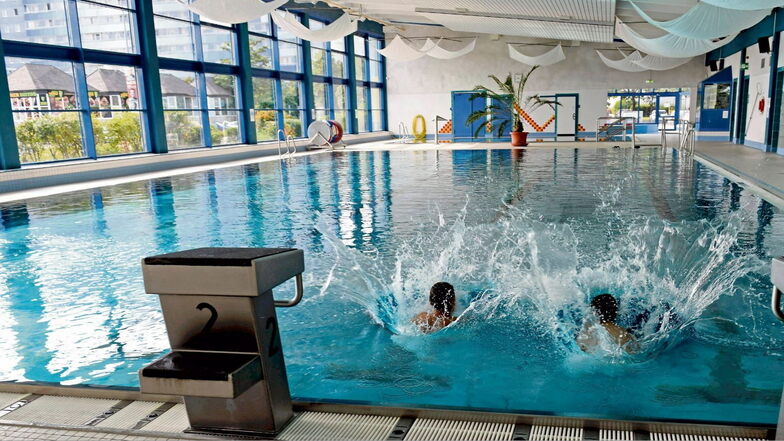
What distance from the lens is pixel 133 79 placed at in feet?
53.2

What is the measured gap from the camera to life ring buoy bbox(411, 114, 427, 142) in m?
27.2

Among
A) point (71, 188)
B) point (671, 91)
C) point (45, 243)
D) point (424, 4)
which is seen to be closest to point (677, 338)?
point (45, 243)

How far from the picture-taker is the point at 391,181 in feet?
39.8

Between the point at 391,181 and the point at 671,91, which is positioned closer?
the point at 391,181

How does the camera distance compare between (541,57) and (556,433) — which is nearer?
(556,433)

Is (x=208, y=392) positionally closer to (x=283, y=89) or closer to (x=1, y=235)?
(x=1, y=235)

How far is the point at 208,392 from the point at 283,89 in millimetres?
21558

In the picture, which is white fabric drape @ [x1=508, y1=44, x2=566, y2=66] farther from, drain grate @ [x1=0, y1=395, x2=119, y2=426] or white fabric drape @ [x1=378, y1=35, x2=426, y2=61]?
drain grate @ [x1=0, y1=395, x2=119, y2=426]

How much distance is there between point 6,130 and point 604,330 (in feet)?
41.7

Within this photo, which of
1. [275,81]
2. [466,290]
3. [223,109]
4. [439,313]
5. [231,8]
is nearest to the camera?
[439,313]

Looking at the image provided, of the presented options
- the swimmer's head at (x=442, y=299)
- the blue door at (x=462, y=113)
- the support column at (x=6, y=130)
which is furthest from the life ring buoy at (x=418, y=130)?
the swimmer's head at (x=442, y=299)

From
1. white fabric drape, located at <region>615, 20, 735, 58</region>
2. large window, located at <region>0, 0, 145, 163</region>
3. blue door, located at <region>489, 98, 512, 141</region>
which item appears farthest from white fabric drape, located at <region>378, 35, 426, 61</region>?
white fabric drape, located at <region>615, 20, 735, 58</region>

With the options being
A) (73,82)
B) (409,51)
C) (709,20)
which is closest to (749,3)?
(709,20)

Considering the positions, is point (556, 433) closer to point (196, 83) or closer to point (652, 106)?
point (196, 83)
